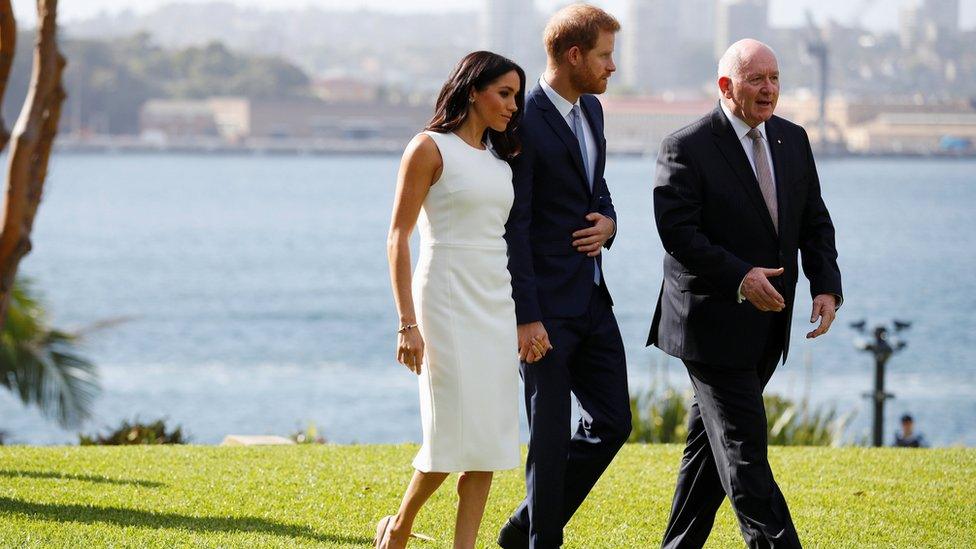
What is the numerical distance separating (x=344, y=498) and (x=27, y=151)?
187 centimetres

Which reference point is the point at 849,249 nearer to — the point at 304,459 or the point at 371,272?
the point at 371,272

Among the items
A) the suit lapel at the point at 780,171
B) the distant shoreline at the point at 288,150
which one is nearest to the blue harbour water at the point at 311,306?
the suit lapel at the point at 780,171

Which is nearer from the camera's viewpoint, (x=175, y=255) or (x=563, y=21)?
(x=563, y=21)

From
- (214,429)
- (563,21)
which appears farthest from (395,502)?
(214,429)

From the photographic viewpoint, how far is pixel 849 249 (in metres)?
68.5

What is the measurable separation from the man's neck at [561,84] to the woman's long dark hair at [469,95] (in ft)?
0.70

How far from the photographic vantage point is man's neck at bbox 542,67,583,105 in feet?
15.0

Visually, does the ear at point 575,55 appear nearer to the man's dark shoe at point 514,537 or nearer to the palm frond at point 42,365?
the man's dark shoe at point 514,537

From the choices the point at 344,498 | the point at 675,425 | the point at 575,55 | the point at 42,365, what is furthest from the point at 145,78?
the point at 575,55

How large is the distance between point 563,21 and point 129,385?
26912mm

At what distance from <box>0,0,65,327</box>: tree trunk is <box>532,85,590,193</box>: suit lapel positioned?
5.72ft

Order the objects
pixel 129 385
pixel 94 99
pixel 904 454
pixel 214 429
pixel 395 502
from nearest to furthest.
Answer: pixel 395 502, pixel 904 454, pixel 214 429, pixel 129 385, pixel 94 99

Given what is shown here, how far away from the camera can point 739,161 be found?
14.5 feet

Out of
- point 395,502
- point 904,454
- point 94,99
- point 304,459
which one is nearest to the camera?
point 395,502
